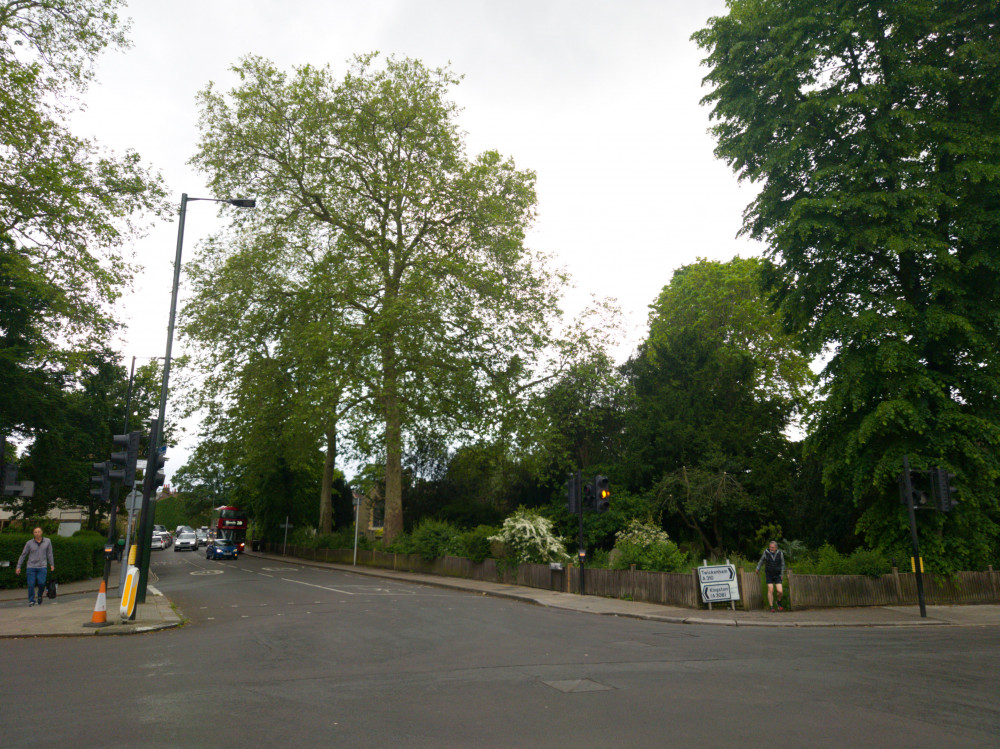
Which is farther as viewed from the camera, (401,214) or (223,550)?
(223,550)

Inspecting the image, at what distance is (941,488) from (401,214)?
23.9 m

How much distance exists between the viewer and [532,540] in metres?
24.0

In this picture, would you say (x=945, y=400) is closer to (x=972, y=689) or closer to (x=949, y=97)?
(x=949, y=97)

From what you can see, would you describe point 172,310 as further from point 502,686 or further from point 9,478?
point 502,686

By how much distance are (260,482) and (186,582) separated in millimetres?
27069

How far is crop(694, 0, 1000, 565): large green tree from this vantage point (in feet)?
58.6

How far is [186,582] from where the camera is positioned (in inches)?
1056

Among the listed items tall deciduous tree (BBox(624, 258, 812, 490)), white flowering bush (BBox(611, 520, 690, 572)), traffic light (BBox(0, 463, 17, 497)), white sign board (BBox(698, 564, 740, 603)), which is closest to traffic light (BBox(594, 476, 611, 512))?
white flowering bush (BBox(611, 520, 690, 572))

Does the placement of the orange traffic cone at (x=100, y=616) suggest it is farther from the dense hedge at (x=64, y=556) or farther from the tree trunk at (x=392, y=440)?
the tree trunk at (x=392, y=440)

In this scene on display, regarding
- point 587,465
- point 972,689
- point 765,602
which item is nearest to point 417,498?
point 587,465

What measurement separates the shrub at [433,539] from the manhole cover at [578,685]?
2249cm

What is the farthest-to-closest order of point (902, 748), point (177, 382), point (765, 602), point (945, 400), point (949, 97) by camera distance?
point (177, 382) < point (949, 97) < point (945, 400) < point (765, 602) < point (902, 748)

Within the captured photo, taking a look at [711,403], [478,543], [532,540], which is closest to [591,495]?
[532,540]

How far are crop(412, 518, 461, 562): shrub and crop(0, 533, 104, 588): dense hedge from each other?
1345 centimetres
